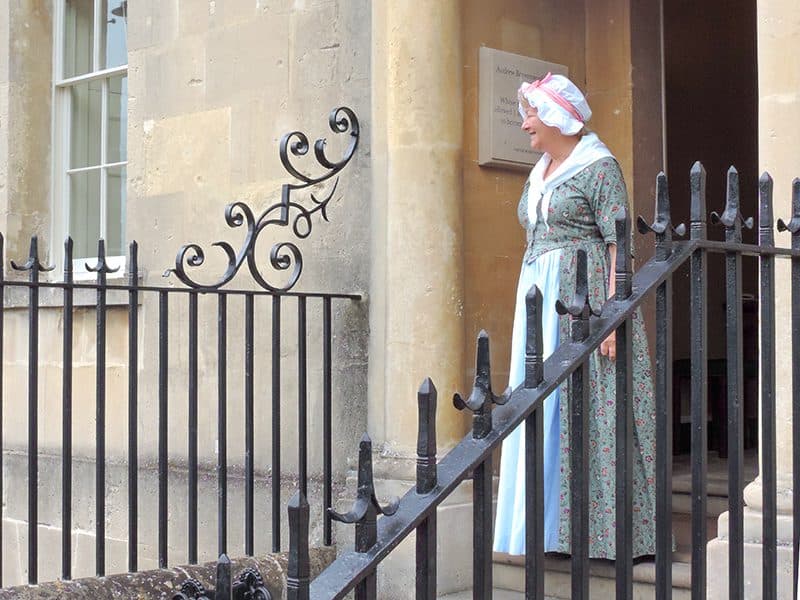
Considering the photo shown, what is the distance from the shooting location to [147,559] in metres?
6.01

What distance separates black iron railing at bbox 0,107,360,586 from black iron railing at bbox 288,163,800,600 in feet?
6.66

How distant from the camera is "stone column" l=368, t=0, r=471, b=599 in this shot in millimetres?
4812

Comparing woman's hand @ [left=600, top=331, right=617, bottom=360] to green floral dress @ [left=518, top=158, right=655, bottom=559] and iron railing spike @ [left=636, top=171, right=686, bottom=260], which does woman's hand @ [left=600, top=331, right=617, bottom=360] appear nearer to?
green floral dress @ [left=518, top=158, right=655, bottom=559]

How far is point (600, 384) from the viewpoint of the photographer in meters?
4.14

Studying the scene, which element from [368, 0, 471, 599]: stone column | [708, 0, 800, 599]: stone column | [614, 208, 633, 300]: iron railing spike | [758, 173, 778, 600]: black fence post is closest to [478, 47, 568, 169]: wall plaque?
[368, 0, 471, 599]: stone column

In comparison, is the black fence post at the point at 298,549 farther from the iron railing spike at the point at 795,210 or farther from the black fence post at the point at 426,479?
the iron railing spike at the point at 795,210

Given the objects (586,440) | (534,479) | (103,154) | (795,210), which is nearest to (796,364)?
(795,210)

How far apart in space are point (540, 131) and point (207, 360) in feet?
7.47

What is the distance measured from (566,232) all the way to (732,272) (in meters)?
1.51

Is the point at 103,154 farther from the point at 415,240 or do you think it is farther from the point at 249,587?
the point at 249,587

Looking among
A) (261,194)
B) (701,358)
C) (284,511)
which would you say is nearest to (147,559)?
(284,511)

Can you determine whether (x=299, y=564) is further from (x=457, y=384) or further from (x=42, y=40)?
(x=42, y=40)

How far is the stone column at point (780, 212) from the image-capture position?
345 cm

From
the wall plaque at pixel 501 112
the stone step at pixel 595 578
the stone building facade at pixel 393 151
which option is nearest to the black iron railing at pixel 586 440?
the stone building facade at pixel 393 151
